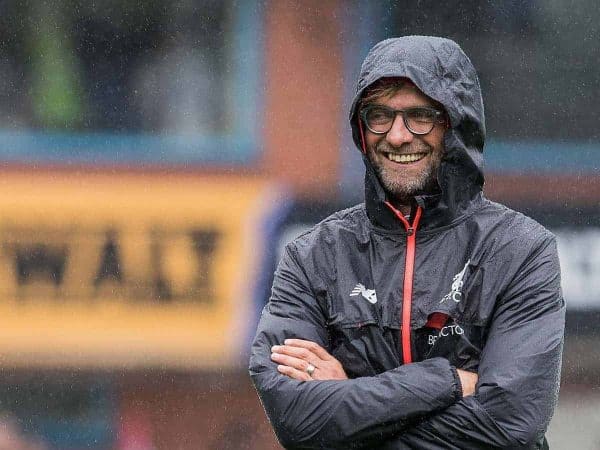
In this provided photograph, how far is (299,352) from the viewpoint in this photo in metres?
2.91

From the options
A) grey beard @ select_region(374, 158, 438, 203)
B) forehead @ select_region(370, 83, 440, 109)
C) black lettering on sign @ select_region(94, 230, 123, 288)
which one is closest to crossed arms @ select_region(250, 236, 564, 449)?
grey beard @ select_region(374, 158, 438, 203)

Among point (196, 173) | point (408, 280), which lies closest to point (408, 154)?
point (408, 280)

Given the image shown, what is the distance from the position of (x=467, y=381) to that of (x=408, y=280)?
0.27m

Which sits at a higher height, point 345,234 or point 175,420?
point 345,234

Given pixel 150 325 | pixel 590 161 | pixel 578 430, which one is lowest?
pixel 578 430

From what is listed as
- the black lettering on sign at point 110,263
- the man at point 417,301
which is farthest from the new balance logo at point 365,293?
the black lettering on sign at point 110,263

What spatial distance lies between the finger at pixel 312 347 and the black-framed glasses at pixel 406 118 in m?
0.54

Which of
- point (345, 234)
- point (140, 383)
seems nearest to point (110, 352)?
point (140, 383)

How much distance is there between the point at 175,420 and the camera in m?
5.56

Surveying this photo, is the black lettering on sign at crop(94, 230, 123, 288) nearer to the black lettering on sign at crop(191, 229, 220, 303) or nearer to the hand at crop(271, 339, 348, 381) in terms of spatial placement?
the black lettering on sign at crop(191, 229, 220, 303)

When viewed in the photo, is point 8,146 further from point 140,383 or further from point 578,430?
point 578,430

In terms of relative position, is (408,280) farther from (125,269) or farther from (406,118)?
(125,269)

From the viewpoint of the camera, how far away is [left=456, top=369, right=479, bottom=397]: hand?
280 cm

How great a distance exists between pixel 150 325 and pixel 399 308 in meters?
2.83
